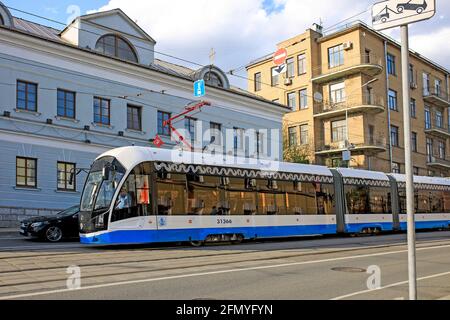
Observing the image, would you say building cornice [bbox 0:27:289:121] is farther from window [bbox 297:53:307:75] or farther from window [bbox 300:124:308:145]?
window [bbox 297:53:307:75]

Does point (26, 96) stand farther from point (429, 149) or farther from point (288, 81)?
point (429, 149)

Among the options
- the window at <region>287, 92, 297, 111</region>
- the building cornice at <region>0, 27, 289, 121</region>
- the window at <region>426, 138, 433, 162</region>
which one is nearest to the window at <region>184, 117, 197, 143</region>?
the building cornice at <region>0, 27, 289, 121</region>

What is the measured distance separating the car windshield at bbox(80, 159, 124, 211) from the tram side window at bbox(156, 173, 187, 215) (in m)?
1.40

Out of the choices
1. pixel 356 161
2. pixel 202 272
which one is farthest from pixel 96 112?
pixel 356 161

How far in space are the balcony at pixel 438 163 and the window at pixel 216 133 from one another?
30040mm

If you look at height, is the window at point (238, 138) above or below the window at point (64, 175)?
above

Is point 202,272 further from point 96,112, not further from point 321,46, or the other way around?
point 321,46

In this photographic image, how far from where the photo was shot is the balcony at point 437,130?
54.6 meters

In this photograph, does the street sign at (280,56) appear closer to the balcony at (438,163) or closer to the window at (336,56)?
the window at (336,56)

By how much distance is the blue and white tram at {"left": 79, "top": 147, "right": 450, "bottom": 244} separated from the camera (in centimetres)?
1538

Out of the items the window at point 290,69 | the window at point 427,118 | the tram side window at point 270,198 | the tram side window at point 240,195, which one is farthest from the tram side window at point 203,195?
the window at point 427,118

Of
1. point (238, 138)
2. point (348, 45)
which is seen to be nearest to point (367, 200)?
point (238, 138)
